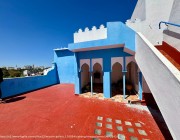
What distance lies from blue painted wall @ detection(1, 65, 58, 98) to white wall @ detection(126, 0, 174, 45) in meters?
10.4

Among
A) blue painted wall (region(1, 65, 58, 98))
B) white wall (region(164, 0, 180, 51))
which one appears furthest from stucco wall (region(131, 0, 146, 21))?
blue painted wall (region(1, 65, 58, 98))

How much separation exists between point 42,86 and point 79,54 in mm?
6948

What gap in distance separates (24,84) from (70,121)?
786 centimetres

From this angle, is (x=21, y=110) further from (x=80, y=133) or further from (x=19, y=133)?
(x=80, y=133)

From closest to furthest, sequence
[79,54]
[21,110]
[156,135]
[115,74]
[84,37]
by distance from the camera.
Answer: [156,135] → [21,110] → [84,37] → [79,54] → [115,74]

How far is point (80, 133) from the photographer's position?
426cm

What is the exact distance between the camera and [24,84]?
423 inches

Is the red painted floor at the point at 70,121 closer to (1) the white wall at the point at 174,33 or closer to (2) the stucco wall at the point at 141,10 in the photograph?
(1) the white wall at the point at 174,33

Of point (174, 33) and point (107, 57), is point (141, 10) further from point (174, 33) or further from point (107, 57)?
point (107, 57)

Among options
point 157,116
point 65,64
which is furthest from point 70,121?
point 65,64

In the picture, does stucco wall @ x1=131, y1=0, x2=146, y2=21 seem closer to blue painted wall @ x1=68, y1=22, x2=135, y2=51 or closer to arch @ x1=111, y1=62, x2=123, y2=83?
blue painted wall @ x1=68, y1=22, x2=135, y2=51

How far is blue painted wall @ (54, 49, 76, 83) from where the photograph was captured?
1531cm

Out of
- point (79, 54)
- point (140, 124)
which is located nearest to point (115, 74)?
point (79, 54)

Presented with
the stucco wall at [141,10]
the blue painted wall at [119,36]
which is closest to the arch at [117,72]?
the stucco wall at [141,10]
